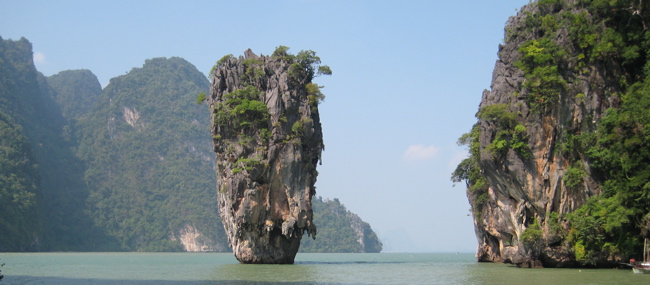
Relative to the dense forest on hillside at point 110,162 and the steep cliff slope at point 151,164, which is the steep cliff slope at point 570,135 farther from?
the steep cliff slope at point 151,164

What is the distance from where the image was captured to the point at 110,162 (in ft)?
424

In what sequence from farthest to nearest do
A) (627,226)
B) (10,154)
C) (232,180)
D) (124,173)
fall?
(124,173) < (10,154) < (232,180) < (627,226)

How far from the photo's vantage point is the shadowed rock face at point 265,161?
38.0 meters

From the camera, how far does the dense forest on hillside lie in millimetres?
91375

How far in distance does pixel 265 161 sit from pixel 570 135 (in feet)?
55.8

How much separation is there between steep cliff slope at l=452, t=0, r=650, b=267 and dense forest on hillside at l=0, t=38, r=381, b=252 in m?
66.2

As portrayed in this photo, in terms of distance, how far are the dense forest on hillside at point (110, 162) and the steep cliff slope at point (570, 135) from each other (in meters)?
66.2

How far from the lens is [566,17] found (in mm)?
31125

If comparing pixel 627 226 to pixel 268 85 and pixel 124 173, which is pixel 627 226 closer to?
pixel 268 85

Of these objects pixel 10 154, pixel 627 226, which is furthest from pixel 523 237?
pixel 10 154

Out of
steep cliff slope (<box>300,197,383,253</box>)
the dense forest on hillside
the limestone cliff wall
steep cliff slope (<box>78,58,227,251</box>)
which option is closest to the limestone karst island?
the limestone cliff wall

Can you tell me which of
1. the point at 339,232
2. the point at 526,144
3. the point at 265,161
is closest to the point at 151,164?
the point at 339,232

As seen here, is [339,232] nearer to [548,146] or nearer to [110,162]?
[110,162]

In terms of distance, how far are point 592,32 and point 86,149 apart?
11871cm
